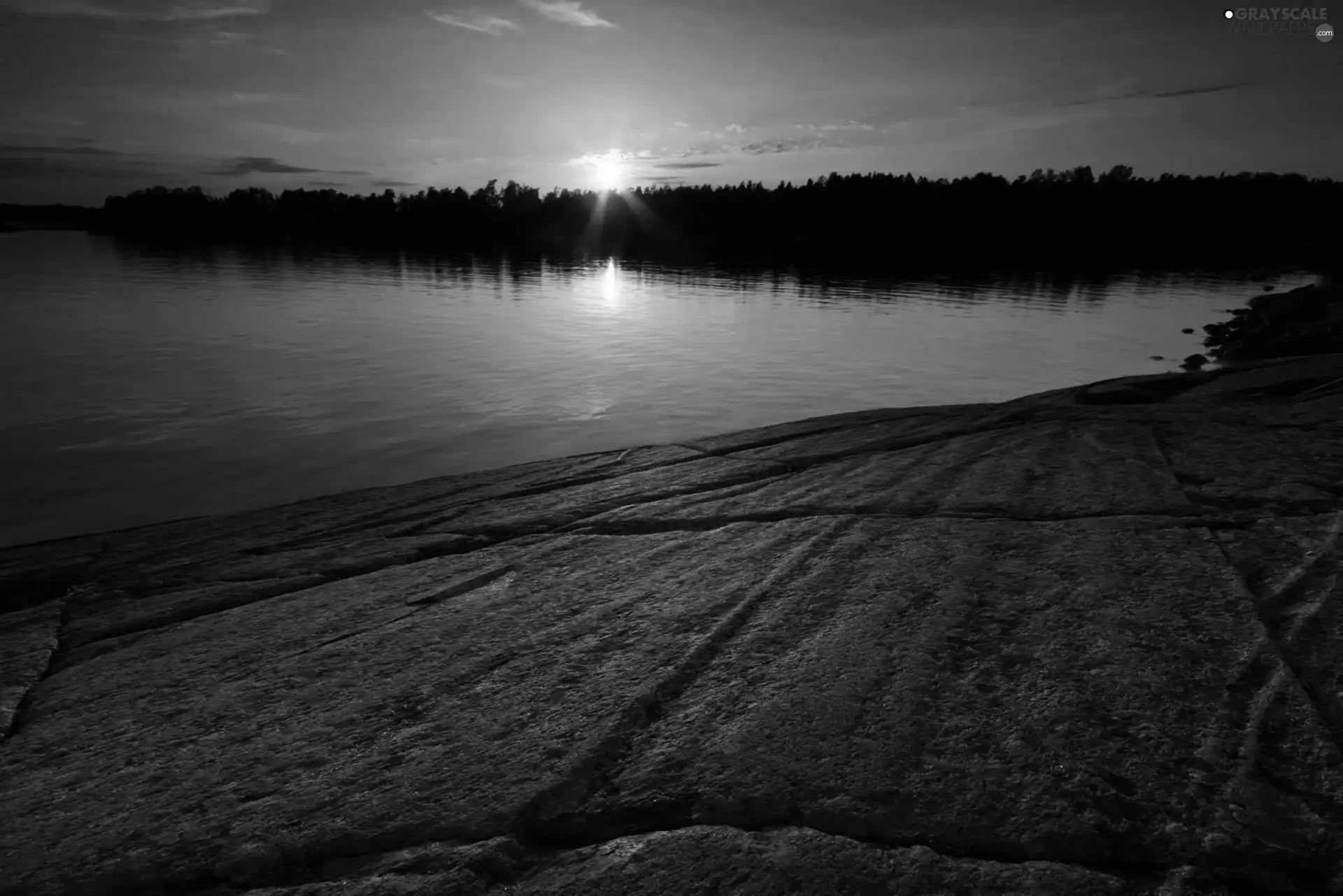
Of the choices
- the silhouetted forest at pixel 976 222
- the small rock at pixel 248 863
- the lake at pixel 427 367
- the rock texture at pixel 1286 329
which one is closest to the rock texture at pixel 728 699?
the small rock at pixel 248 863

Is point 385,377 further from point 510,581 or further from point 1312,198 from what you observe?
Answer: point 1312,198

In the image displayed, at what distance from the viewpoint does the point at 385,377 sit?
14.8 m

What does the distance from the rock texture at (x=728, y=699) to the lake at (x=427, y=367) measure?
15.8 feet

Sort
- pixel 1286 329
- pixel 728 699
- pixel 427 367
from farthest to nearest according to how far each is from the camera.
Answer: pixel 1286 329 < pixel 427 367 < pixel 728 699

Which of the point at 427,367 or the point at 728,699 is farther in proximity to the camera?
the point at 427,367

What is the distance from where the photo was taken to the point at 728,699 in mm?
2525

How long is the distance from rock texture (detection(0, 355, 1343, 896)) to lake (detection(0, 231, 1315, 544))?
15.8 ft

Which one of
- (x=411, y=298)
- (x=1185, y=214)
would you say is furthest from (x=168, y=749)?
(x=1185, y=214)

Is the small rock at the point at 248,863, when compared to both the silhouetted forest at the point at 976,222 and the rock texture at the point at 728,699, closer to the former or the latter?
the rock texture at the point at 728,699

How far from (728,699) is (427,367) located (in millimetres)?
14853

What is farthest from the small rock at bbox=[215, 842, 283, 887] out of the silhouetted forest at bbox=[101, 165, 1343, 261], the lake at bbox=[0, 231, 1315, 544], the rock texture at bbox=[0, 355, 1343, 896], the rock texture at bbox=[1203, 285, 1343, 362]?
the silhouetted forest at bbox=[101, 165, 1343, 261]

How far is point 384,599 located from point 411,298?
2802 cm

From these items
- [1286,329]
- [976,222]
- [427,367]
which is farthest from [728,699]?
[976,222]

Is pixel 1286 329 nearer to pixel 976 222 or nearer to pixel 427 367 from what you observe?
pixel 427 367
